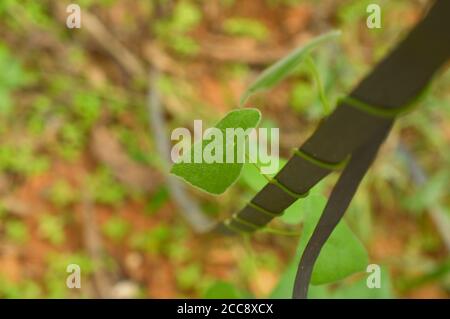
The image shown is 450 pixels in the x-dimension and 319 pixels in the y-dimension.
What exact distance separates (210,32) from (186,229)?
0.55 m

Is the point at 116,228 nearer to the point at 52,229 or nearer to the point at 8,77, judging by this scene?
the point at 52,229

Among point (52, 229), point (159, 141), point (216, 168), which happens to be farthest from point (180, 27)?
point (216, 168)

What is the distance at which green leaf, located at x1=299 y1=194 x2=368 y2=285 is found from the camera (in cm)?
51

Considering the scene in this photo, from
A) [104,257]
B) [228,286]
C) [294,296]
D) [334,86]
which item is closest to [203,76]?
[334,86]

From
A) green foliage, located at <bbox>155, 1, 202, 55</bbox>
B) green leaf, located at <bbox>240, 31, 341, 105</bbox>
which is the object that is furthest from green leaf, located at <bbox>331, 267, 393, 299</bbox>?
green foliage, located at <bbox>155, 1, 202, 55</bbox>

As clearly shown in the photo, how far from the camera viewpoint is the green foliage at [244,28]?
1653 mm

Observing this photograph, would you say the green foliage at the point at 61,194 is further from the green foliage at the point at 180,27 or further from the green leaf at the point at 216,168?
the green leaf at the point at 216,168

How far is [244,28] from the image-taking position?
1659mm

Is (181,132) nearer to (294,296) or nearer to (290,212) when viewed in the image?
(290,212)

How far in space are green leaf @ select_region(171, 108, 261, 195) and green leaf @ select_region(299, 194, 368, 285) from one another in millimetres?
108

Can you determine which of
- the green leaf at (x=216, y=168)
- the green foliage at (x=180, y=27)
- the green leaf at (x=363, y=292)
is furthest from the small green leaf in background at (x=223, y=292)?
the green foliage at (x=180, y=27)

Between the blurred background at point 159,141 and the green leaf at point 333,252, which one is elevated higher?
the blurred background at point 159,141

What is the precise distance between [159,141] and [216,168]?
0.97 meters

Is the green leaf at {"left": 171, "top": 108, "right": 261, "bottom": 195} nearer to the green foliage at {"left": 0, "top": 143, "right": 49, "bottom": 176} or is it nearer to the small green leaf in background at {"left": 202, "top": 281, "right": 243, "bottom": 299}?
the small green leaf in background at {"left": 202, "top": 281, "right": 243, "bottom": 299}
